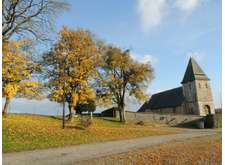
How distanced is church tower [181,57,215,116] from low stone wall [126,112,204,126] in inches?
357

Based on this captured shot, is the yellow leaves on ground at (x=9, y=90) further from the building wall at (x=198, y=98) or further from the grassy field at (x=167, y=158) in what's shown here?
the building wall at (x=198, y=98)

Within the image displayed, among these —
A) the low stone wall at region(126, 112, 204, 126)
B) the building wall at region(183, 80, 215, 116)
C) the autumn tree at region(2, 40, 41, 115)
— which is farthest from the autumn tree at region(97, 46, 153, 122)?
the building wall at region(183, 80, 215, 116)

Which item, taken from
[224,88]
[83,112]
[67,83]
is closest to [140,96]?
[83,112]

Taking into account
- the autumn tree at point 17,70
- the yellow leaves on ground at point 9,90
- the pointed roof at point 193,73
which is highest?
the pointed roof at point 193,73

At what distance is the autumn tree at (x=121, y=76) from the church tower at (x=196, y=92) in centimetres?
2223

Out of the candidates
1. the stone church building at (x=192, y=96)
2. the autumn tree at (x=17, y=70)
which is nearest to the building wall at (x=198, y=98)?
the stone church building at (x=192, y=96)

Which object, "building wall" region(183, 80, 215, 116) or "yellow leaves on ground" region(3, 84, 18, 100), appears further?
"building wall" region(183, 80, 215, 116)

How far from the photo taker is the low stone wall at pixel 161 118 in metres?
42.8

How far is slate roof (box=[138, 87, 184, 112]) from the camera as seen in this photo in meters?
61.0

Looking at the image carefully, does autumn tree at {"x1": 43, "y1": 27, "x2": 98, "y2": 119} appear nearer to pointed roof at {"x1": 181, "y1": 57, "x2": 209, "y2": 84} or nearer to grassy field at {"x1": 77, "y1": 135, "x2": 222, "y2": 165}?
grassy field at {"x1": 77, "y1": 135, "x2": 222, "y2": 165}

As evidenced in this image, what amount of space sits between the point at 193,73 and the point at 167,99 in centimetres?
815

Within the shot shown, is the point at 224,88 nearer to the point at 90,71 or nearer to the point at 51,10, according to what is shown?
the point at 51,10

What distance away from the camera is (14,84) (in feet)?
66.0

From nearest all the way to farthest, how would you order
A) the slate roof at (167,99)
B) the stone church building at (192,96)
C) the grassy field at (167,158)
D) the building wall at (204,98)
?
the grassy field at (167,158) < the building wall at (204,98) < the stone church building at (192,96) < the slate roof at (167,99)
